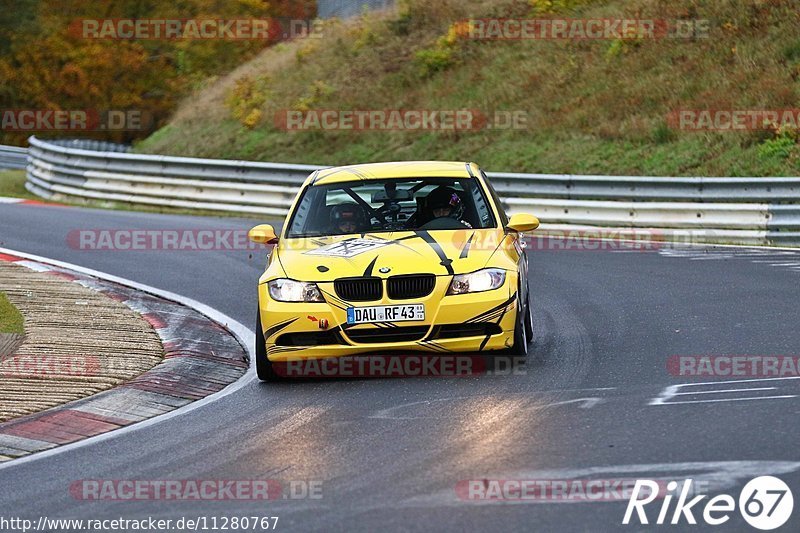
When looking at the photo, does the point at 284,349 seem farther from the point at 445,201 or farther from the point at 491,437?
the point at 491,437

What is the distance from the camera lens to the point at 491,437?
7.57 m

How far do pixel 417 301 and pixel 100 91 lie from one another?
127 ft

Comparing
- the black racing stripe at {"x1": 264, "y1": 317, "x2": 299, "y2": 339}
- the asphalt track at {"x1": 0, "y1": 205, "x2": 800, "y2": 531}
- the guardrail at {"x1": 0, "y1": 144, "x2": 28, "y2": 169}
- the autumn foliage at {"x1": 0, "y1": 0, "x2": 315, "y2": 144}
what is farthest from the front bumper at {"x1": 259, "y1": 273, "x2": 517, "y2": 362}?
the autumn foliage at {"x1": 0, "y1": 0, "x2": 315, "y2": 144}

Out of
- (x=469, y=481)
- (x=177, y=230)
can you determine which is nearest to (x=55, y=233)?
(x=177, y=230)

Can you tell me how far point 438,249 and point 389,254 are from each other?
1.27 ft

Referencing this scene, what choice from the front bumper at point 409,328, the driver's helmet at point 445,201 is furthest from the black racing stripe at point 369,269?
the driver's helmet at point 445,201

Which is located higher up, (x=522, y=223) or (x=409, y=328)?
(x=522, y=223)

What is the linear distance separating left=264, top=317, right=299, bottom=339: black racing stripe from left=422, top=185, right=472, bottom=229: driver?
161 cm

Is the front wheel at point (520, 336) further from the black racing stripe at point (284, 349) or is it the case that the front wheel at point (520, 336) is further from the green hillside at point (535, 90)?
the green hillside at point (535, 90)

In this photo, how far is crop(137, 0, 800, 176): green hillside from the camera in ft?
84.5

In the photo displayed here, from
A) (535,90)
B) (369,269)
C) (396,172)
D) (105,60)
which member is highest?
(105,60)

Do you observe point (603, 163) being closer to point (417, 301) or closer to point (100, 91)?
point (417, 301)

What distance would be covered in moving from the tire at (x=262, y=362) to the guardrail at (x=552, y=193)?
423 inches

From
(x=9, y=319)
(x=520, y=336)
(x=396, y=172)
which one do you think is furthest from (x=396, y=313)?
(x=9, y=319)
